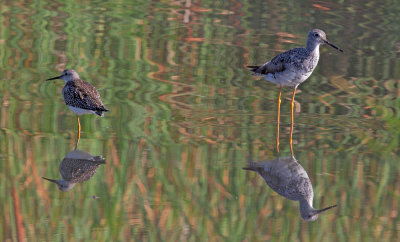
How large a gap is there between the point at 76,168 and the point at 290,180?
219 cm

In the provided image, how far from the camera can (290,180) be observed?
8.03 m

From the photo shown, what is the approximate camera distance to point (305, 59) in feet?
33.0

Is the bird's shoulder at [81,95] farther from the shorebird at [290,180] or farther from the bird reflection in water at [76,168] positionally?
the shorebird at [290,180]

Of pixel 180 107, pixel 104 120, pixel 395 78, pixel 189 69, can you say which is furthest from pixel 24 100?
pixel 395 78

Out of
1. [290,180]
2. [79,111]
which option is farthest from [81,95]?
[290,180]

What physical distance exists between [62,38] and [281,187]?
706cm

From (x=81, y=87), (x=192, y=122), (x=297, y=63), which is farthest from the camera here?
(x=297, y=63)

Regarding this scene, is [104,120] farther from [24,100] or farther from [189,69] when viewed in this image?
[189,69]

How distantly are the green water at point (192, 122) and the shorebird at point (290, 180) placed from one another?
10 cm

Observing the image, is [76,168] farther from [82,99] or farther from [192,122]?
[192,122]

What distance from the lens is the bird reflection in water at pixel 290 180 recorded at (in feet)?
24.3

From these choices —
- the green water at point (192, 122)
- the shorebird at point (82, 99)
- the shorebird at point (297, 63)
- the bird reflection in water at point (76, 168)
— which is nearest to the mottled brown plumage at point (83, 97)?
the shorebird at point (82, 99)

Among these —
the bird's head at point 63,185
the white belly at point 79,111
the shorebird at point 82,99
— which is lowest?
the bird's head at point 63,185

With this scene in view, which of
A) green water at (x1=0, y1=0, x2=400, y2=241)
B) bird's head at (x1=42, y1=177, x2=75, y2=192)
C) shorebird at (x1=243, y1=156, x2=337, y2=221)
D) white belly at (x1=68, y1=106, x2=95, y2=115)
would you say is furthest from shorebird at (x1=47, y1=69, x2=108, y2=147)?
shorebird at (x1=243, y1=156, x2=337, y2=221)
